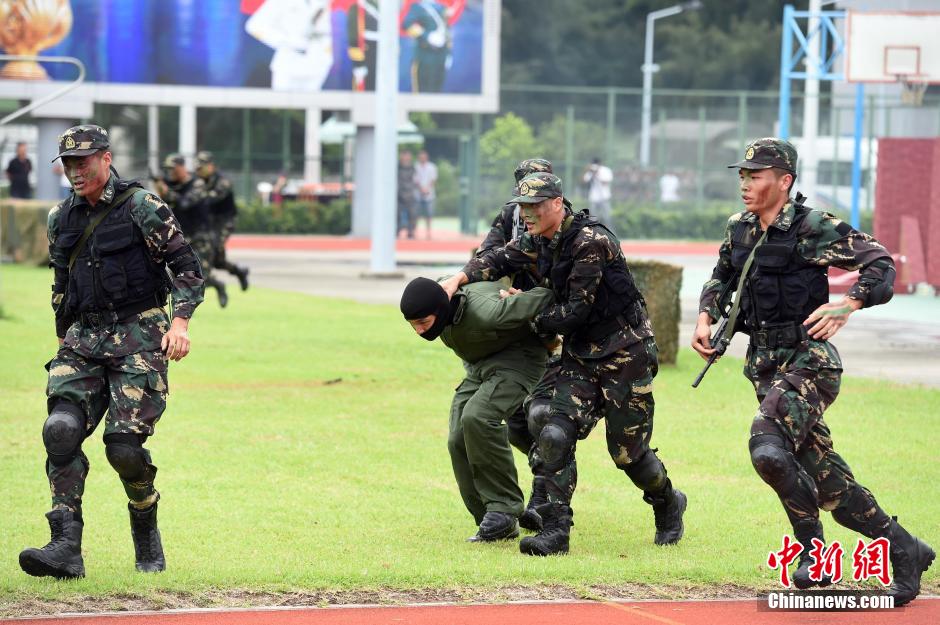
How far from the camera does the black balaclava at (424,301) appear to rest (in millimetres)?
7359

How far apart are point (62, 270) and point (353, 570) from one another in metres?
1.85

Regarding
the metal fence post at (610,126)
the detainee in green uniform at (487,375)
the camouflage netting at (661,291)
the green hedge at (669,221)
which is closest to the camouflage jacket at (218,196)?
the camouflage netting at (661,291)

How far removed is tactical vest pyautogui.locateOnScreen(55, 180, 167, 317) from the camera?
6.80 meters

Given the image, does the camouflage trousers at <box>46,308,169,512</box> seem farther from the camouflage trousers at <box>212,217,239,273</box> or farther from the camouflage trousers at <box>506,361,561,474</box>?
the camouflage trousers at <box>212,217,239,273</box>

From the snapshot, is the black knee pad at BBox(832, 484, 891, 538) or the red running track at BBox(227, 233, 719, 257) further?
the red running track at BBox(227, 233, 719, 257)

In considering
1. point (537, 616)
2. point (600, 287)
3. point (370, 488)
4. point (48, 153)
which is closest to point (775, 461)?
point (537, 616)

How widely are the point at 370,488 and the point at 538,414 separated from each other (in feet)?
6.59

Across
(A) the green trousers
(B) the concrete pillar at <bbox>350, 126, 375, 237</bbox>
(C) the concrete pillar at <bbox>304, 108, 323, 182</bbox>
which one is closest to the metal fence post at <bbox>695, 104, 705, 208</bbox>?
(B) the concrete pillar at <bbox>350, 126, 375, 237</bbox>

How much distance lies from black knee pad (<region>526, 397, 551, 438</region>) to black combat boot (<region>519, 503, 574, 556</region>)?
0.37 meters

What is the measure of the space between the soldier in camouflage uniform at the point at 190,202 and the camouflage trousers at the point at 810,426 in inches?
456

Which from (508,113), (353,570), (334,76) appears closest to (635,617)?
(353,570)

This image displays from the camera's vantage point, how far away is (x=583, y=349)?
24.2 feet

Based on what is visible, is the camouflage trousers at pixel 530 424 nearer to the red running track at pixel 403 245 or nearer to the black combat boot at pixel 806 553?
the black combat boot at pixel 806 553

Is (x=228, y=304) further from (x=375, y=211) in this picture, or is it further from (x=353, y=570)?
(x=353, y=570)
